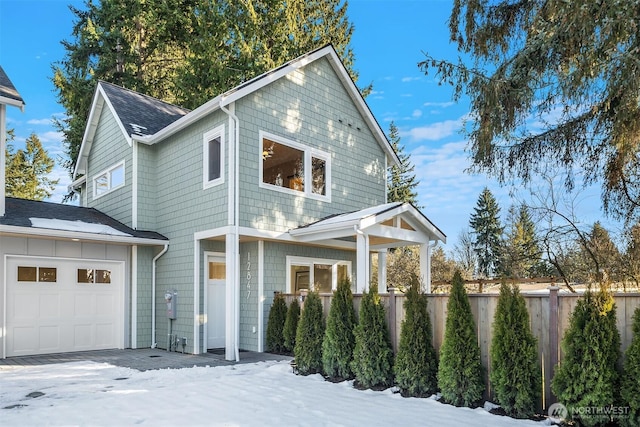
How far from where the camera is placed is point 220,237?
1001cm

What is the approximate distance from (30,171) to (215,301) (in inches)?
972

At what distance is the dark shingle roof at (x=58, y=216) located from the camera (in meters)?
9.81

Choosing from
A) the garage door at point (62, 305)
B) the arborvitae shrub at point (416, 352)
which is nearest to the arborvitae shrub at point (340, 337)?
the arborvitae shrub at point (416, 352)

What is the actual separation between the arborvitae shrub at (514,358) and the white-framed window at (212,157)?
6.40m

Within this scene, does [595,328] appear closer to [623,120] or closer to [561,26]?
[623,120]

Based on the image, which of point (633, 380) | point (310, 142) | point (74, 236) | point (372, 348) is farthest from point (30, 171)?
point (633, 380)

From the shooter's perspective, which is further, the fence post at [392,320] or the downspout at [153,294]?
the downspout at [153,294]

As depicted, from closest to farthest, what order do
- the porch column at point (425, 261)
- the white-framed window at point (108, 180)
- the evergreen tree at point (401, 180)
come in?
1. the porch column at point (425, 261)
2. the white-framed window at point (108, 180)
3. the evergreen tree at point (401, 180)

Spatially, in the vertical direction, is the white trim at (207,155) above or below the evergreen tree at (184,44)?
below

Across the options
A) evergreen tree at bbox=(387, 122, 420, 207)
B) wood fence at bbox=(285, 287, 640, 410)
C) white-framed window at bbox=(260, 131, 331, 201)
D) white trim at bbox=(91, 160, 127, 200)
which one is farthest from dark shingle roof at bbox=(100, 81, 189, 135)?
evergreen tree at bbox=(387, 122, 420, 207)

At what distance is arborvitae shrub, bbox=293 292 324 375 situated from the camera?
297 inches

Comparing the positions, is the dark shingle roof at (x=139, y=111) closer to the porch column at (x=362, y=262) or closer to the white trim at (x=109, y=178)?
the white trim at (x=109, y=178)

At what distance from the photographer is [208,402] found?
225 inches

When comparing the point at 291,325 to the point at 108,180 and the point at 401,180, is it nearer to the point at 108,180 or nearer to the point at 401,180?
the point at 108,180
